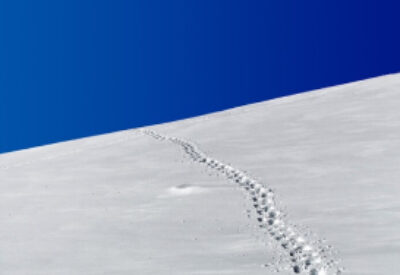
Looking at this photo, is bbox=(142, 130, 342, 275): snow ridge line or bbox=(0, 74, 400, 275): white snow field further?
bbox=(0, 74, 400, 275): white snow field

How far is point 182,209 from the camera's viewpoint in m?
8.12

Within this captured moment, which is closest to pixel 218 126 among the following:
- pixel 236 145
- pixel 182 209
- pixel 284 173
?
pixel 236 145

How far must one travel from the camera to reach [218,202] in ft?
27.5

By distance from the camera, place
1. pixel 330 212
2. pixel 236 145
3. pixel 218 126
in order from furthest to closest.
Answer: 1. pixel 218 126
2. pixel 236 145
3. pixel 330 212

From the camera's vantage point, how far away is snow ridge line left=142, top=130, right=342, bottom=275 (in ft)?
18.4

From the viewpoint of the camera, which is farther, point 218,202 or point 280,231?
point 218,202

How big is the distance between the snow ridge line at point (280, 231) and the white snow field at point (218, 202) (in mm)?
16

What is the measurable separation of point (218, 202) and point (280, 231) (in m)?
1.62

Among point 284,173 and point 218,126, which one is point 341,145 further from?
point 218,126

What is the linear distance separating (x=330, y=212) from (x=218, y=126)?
8.48 m

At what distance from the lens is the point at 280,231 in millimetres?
6855

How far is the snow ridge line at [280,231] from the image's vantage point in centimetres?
561

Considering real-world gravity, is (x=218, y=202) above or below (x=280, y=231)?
above

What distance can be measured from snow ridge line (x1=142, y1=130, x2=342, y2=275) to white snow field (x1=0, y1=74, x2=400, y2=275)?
16 mm
